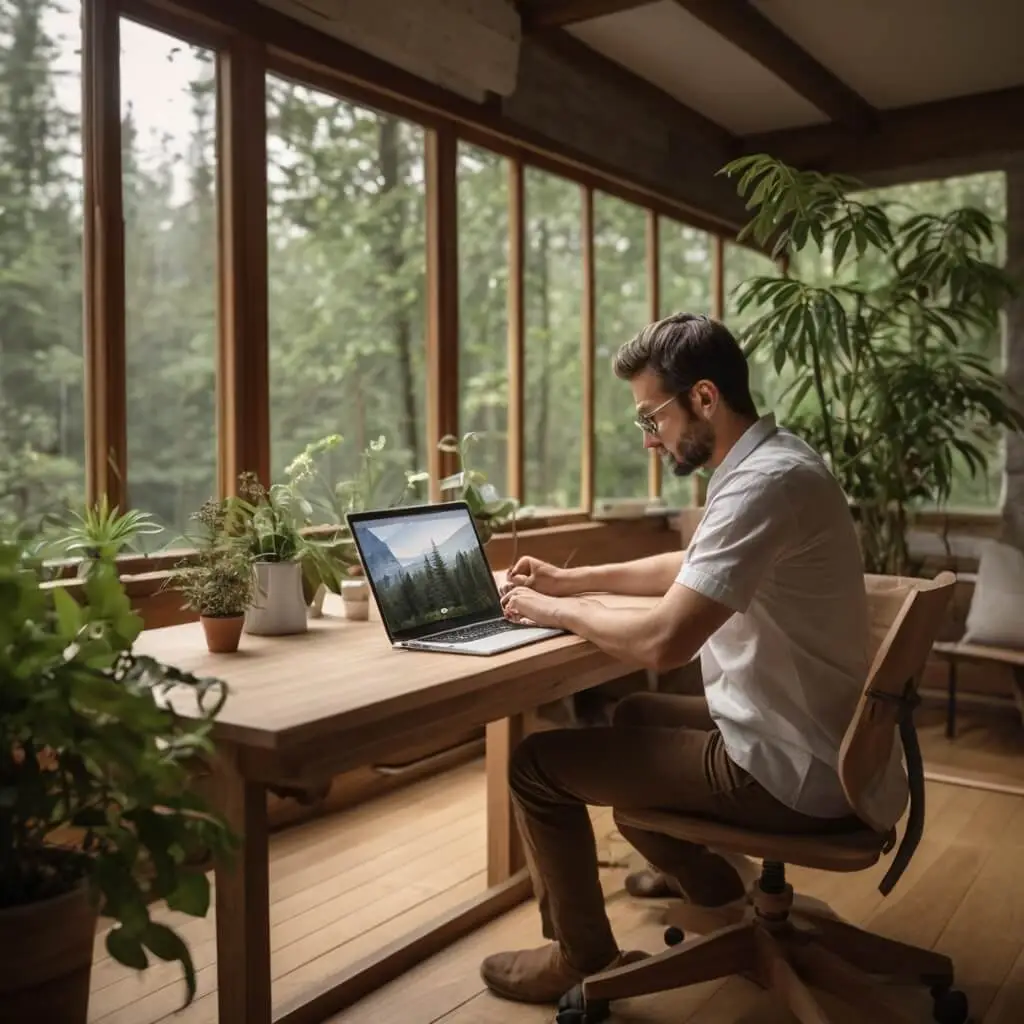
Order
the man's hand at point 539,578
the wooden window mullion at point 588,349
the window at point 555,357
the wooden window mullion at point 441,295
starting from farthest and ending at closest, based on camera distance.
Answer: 1. the window at point 555,357
2. the wooden window mullion at point 588,349
3. the wooden window mullion at point 441,295
4. the man's hand at point 539,578

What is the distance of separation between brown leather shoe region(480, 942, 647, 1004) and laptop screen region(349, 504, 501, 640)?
2.16 feet

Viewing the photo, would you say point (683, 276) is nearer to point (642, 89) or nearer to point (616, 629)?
point (642, 89)

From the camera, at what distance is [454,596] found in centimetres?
218

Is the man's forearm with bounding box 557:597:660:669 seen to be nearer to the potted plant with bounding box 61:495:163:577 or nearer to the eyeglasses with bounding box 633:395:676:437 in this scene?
the eyeglasses with bounding box 633:395:676:437

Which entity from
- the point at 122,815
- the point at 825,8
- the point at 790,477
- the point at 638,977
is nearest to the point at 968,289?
the point at 825,8

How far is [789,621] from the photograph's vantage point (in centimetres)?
189

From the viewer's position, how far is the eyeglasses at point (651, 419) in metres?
2.07


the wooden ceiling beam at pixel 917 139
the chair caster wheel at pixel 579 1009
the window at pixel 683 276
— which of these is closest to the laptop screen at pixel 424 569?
the chair caster wheel at pixel 579 1009

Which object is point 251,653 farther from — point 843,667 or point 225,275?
point 225,275

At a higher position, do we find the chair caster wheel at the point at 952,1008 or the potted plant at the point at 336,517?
the potted plant at the point at 336,517

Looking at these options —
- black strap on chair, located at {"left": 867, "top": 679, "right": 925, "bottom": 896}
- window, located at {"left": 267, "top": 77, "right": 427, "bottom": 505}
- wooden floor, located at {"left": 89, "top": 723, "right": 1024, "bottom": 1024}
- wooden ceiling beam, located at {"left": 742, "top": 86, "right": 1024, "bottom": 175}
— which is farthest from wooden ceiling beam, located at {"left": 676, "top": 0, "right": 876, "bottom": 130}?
wooden floor, located at {"left": 89, "top": 723, "right": 1024, "bottom": 1024}

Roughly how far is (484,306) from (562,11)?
981 mm

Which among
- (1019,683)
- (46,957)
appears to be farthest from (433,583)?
(1019,683)

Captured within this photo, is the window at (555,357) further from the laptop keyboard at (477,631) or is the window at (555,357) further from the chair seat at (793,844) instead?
the chair seat at (793,844)
